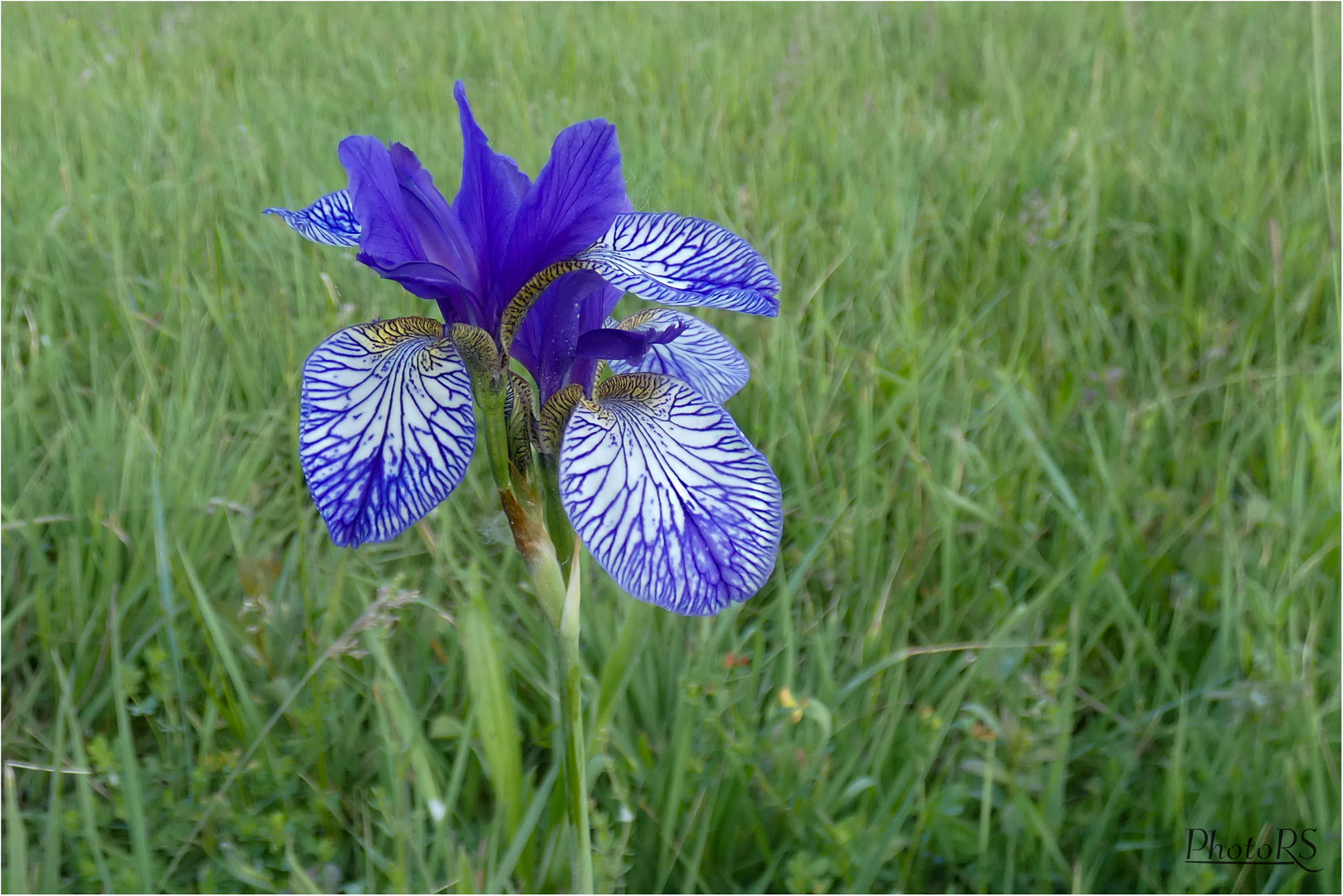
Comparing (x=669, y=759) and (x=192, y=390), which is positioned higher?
(x=192, y=390)

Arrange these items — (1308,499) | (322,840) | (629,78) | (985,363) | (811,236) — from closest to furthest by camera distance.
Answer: (322,840)
(1308,499)
(985,363)
(811,236)
(629,78)

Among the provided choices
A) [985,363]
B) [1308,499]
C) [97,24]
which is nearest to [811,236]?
[985,363]

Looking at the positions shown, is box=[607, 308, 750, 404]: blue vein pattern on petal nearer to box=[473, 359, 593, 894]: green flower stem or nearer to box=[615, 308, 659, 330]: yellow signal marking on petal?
box=[615, 308, 659, 330]: yellow signal marking on petal

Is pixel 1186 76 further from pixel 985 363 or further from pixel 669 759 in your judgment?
pixel 669 759

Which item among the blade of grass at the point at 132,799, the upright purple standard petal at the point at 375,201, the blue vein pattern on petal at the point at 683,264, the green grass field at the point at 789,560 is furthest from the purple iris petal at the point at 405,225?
the blade of grass at the point at 132,799

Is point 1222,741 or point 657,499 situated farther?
point 1222,741

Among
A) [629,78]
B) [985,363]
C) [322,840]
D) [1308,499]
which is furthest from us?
[629,78]
